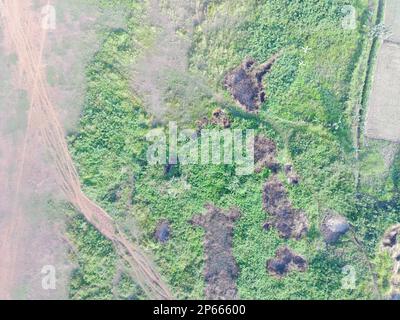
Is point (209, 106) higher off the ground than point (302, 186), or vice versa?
point (209, 106)

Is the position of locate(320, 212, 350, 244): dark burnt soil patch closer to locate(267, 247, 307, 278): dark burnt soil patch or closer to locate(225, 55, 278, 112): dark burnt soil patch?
locate(267, 247, 307, 278): dark burnt soil patch

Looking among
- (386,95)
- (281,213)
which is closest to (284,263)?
(281,213)

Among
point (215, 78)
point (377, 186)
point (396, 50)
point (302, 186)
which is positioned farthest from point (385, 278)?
point (215, 78)

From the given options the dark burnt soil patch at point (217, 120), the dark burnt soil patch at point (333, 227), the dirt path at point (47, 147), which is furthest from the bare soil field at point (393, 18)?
the dirt path at point (47, 147)

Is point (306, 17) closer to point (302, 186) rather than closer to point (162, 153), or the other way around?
point (302, 186)

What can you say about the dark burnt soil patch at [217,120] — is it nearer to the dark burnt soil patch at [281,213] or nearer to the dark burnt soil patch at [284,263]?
the dark burnt soil patch at [281,213]

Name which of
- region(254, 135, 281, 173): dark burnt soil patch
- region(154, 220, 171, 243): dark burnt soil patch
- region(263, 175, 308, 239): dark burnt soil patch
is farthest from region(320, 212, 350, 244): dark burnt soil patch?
region(154, 220, 171, 243): dark burnt soil patch

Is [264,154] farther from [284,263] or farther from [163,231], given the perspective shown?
[163,231]
